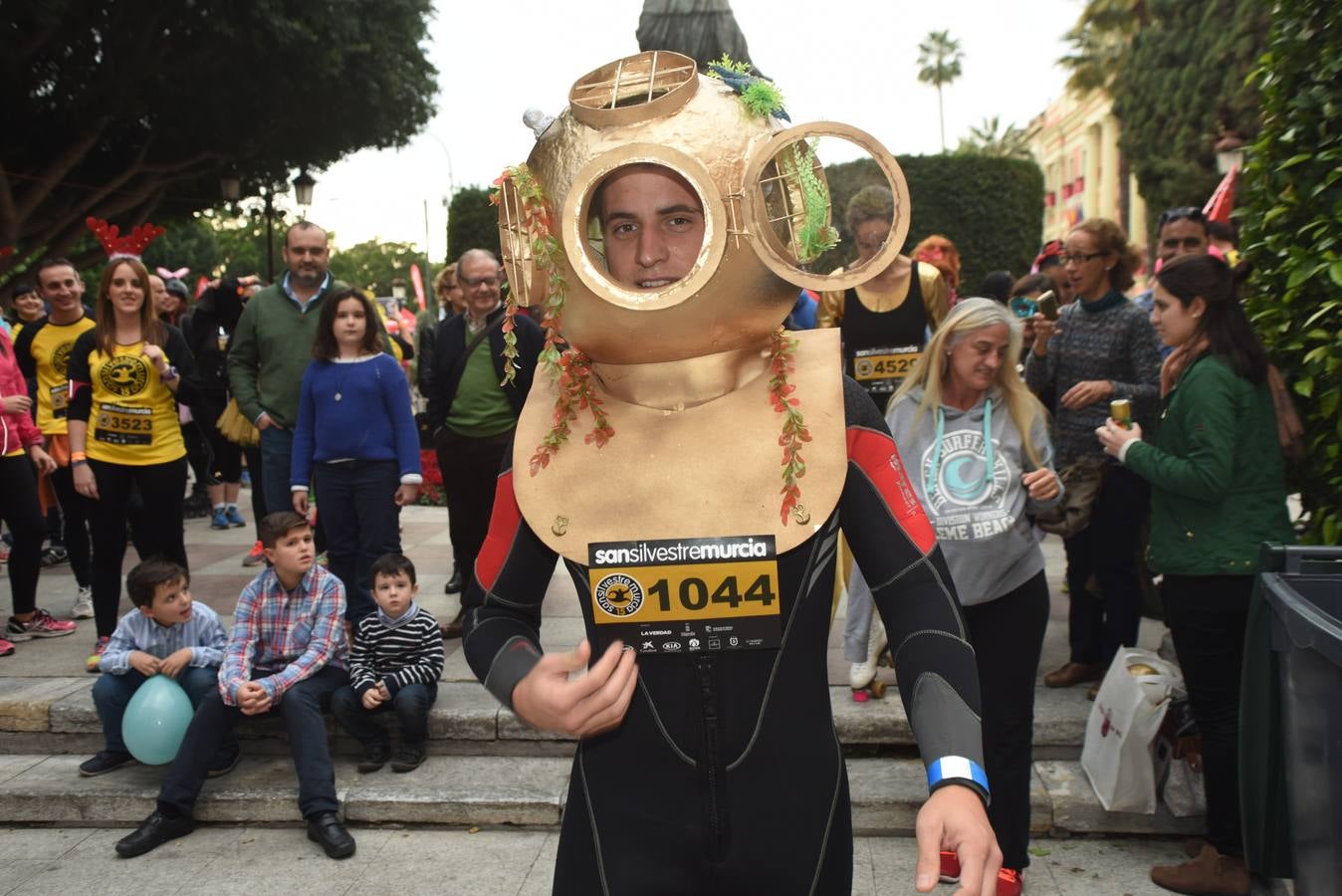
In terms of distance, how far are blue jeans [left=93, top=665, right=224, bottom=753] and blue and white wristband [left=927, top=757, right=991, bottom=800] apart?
3.40m

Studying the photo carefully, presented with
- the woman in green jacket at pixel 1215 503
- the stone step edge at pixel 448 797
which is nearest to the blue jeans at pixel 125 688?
the stone step edge at pixel 448 797

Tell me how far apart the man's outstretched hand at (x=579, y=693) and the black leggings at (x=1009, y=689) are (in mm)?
1946

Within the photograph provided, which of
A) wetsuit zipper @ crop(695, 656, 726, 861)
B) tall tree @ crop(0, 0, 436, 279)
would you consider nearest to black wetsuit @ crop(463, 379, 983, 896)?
wetsuit zipper @ crop(695, 656, 726, 861)

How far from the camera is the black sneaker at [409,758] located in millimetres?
4270

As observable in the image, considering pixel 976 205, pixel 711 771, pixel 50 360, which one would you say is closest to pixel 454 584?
pixel 50 360

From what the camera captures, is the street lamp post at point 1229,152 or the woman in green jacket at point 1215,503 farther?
the street lamp post at point 1229,152

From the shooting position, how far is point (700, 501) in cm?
173

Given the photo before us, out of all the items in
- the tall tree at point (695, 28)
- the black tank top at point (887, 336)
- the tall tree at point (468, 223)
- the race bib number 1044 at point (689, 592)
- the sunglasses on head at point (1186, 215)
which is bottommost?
the race bib number 1044 at point (689, 592)

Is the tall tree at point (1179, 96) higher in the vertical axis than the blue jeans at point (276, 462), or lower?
higher

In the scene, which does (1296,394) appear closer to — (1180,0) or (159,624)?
(159,624)

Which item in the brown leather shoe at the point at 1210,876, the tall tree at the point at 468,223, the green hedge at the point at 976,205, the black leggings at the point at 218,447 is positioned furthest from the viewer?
the green hedge at the point at 976,205

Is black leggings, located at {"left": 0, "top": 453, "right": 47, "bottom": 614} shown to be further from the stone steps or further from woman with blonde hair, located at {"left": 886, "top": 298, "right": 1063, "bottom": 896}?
woman with blonde hair, located at {"left": 886, "top": 298, "right": 1063, "bottom": 896}

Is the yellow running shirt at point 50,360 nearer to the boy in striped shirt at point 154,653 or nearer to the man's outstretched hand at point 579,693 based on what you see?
the boy in striped shirt at point 154,653

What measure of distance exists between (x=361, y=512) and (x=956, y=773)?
371 cm
